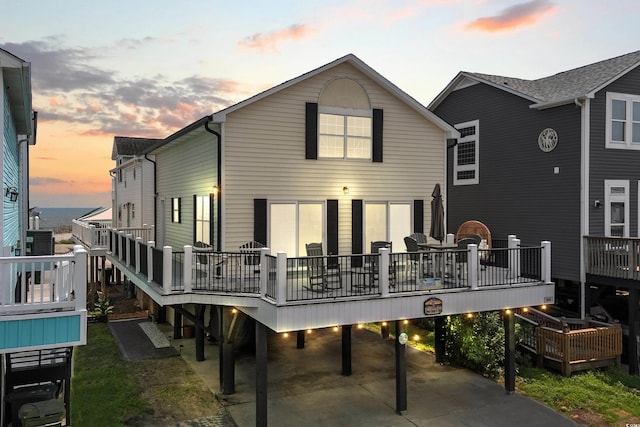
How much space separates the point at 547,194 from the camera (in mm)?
17375

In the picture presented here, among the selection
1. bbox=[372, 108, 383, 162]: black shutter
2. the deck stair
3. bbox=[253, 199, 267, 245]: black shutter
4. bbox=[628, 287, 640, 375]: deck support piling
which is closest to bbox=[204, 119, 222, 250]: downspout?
bbox=[253, 199, 267, 245]: black shutter

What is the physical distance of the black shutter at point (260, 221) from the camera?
41.6ft

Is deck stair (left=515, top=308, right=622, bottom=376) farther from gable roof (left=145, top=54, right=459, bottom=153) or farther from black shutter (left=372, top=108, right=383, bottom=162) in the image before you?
gable roof (left=145, top=54, right=459, bottom=153)

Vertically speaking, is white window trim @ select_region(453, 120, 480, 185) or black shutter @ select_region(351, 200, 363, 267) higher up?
white window trim @ select_region(453, 120, 480, 185)

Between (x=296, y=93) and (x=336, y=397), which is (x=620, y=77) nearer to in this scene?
(x=296, y=93)

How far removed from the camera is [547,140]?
17375 millimetres

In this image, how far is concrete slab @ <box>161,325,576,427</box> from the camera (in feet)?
35.1

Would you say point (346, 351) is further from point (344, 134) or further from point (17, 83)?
point (17, 83)

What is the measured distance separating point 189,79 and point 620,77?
93.3 feet

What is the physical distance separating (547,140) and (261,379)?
13.9m

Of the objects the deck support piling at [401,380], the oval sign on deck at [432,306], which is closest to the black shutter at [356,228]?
the deck support piling at [401,380]

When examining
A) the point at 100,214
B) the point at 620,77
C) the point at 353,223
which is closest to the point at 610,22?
the point at 620,77

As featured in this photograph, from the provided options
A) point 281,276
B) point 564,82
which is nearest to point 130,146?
point 281,276

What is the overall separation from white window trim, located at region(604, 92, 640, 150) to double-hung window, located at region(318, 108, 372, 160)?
8.71 metres
